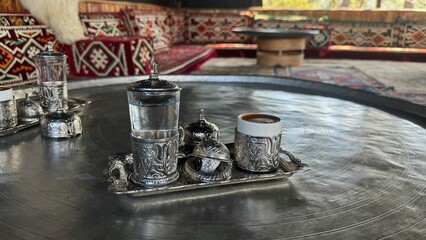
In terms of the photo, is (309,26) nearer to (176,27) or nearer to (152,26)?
(176,27)

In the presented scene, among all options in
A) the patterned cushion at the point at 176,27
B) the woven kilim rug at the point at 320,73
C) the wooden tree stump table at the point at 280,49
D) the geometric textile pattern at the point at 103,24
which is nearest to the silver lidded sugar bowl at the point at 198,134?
the geometric textile pattern at the point at 103,24

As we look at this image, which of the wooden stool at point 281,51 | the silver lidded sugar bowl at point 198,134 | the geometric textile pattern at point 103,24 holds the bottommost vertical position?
the wooden stool at point 281,51

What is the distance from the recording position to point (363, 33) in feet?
24.3

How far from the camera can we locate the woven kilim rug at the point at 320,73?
3875 mm

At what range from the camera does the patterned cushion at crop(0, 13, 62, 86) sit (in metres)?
2.36

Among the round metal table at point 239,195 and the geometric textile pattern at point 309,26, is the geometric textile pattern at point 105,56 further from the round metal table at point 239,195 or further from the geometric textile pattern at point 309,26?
the geometric textile pattern at point 309,26

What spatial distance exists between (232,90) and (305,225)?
1037mm

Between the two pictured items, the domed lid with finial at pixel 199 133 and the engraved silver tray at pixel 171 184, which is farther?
the domed lid with finial at pixel 199 133

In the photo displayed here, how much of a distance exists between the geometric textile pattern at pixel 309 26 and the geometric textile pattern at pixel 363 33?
46cm

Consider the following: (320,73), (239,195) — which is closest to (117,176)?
(239,195)

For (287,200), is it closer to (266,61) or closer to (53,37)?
(53,37)

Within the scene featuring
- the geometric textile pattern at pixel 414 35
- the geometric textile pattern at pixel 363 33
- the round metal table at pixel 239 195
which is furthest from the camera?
the geometric textile pattern at pixel 363 33

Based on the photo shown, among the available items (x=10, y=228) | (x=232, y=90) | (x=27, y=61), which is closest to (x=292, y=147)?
(x=10, y=228)

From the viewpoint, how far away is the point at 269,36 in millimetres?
5430
